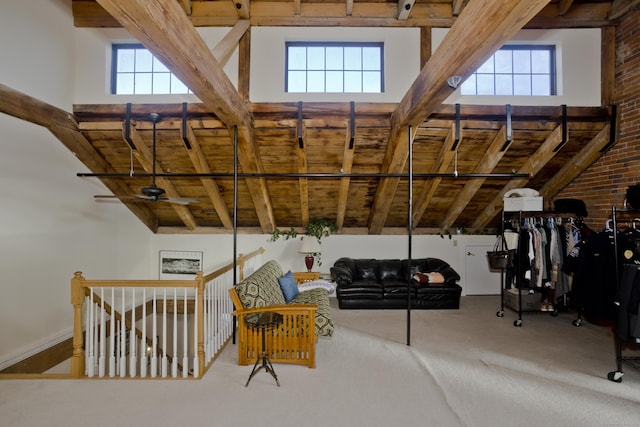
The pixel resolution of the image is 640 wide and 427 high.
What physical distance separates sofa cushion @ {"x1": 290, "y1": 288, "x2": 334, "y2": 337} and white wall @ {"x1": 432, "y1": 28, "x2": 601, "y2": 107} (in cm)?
335

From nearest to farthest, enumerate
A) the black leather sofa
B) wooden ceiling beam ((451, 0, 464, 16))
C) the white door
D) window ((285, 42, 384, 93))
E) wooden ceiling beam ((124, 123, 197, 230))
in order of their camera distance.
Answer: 1. wooden ceiling beam ((451, 0, 464, 16))
2. wooden ceiling beam ((124, 123, 197, 230))
3. window ((285, 42, 384, 93))
4. the black leather sofa
5. the white door

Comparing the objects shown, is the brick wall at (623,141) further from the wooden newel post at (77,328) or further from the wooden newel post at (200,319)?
the wooden newel post at (77,328)

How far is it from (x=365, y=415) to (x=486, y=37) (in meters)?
2.89

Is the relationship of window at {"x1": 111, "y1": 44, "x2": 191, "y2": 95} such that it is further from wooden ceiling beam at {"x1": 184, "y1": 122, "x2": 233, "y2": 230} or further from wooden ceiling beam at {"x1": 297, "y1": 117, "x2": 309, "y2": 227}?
wooden ceiling beam at {"x1": 297, "y1": 117, "x2": 309, "y2": 227}

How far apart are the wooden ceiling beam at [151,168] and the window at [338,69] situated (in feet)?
7.53

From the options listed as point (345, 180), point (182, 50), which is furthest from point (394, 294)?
point (182, 50)

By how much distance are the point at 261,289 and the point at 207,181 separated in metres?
2.40

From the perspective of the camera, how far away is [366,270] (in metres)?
6.18

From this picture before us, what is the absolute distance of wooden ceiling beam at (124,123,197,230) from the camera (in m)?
4.66

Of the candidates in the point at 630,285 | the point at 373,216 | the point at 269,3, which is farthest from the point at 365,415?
the point at 269,3

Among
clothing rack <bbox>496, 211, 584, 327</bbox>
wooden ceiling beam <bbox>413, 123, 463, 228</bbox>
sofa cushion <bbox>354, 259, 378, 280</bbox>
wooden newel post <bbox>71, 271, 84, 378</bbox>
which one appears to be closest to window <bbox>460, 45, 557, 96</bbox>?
wooden ceiling beam <bbox>413, 123, 463, 228</bbox>

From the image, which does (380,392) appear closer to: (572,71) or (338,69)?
(338,69)

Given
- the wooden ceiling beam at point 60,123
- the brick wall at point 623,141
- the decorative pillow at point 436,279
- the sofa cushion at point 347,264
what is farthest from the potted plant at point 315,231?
the brick wall at point 623,141

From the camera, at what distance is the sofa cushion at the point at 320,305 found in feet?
13.0
